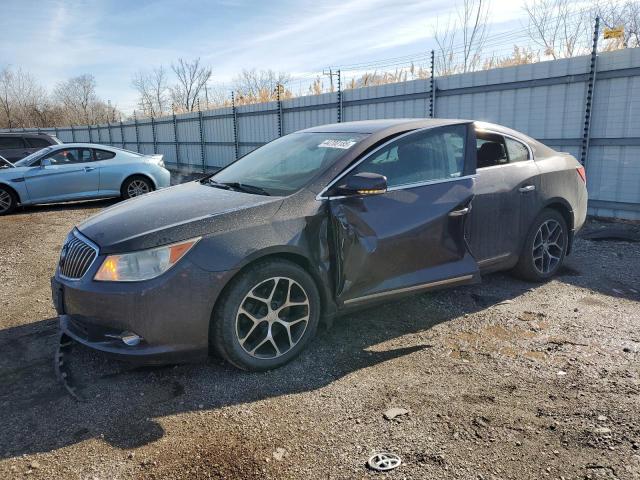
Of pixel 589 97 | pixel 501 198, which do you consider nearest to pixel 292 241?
pixel 501 198

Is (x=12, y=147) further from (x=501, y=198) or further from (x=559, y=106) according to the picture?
(x=501, y=198)

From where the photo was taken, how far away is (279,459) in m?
2.46

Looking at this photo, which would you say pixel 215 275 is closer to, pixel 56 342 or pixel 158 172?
pixel 56 342

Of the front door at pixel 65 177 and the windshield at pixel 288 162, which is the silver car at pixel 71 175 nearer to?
the front door at pixel 65 177

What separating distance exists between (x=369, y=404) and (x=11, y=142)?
49.0ft

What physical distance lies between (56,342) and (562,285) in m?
4.60

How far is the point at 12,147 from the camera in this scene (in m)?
14.3

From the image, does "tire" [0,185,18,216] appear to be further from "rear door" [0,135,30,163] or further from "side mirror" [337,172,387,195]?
"side mirror" [337,172,387,195]

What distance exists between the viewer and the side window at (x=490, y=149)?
14.5 feet

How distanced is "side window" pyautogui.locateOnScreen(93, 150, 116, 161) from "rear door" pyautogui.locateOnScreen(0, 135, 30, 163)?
15.4 feet

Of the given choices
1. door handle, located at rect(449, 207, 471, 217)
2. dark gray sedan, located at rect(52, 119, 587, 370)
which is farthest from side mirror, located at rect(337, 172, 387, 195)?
door handle, located at rect(449, 207, 471, 217)

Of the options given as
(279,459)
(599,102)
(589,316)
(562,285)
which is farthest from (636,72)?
(279,459)

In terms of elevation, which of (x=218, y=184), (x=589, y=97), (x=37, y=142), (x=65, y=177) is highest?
(x=589, y=97)

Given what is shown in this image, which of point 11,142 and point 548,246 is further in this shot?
point 11,142
